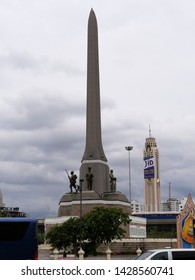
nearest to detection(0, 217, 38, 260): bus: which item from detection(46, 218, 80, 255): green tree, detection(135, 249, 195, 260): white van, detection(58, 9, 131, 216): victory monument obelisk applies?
detection(135, 249, 195, 260): white van

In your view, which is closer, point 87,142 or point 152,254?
point 152,254

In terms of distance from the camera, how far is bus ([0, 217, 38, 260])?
20.9 meters

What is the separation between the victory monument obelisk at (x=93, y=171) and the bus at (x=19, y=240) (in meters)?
38.2

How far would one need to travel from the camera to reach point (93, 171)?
2430 inches

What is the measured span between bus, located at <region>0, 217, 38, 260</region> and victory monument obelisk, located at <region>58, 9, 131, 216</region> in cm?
3817

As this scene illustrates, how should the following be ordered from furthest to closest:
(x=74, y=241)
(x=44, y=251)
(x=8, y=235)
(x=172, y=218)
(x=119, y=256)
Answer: (x=172, y=218) → (x=44, y=251) → (x=119, y=256) → (x=74, y=241) → (x=8, y=235)

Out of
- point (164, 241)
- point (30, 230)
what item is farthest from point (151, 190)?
point (30, 230)

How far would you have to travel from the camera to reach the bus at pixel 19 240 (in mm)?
20906

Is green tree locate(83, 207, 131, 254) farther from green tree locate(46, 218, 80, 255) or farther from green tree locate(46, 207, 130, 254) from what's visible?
green tree locate(46, 218, 80, 255)

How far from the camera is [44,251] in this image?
193 feet

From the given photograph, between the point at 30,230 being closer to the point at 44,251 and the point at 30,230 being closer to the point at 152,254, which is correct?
the point at 152,254

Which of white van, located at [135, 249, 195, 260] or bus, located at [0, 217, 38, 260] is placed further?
bus, located at [0, 217, 38, 260]

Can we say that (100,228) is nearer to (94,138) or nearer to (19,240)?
(94,138)
